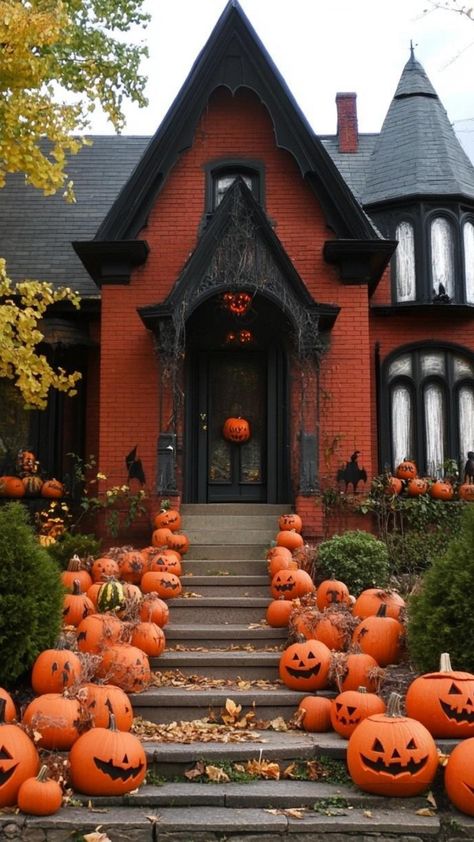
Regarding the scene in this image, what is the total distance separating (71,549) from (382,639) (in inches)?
168

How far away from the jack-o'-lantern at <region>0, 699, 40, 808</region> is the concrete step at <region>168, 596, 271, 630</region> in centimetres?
357

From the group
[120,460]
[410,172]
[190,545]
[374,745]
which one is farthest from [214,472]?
[374,745]

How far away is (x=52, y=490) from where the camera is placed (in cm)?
1223

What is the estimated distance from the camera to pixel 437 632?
593 cm

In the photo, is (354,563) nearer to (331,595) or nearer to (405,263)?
(331,595)

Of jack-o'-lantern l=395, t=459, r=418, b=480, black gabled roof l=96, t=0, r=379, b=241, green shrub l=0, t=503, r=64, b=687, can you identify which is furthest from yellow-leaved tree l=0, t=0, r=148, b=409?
jack-o'-lantern l=395, t=459, r=418, b=480

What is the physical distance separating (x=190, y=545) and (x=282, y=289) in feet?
11.9

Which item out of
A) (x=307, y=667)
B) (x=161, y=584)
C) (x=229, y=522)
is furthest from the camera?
(x=229, y=522)

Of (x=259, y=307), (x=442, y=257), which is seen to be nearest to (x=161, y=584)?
(x=259, y=307)

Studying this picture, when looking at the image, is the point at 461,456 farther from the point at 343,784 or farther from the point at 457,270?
the point at 343,784

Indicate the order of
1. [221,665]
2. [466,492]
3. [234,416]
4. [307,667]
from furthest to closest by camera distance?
[234,416]
[466,492]
[221,665]
[307,667]

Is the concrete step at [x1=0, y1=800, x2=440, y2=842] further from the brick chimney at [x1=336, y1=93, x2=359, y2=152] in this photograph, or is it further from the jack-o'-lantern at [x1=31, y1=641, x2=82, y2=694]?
the brick chimney at [x1=336, y1=93, x2=359, y2=152]

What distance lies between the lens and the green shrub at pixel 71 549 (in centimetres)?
960

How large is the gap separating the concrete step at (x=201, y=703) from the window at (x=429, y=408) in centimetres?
745
